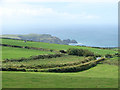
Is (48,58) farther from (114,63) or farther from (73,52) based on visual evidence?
(114,63)

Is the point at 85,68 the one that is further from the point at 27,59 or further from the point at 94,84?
the point at 94,84

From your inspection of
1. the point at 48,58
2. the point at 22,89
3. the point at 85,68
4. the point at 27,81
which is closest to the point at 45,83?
the point at 27,81

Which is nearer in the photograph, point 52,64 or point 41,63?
point 52,64

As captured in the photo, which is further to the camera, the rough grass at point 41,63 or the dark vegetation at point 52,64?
the rough grass at point 41,63

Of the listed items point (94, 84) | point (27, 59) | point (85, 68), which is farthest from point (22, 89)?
point (27, 59)

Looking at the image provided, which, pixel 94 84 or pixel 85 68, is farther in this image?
pixel 85 68

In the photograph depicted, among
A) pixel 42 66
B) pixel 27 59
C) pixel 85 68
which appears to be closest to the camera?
pixel 42 66

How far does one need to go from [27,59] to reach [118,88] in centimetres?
2329

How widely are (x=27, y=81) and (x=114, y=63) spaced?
82.8ft

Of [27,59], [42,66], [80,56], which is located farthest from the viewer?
[80,56]

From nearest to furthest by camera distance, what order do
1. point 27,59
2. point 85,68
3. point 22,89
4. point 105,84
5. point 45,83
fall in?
point 22,89, point 45,83, point 105,84, point 85,68, point 27,59

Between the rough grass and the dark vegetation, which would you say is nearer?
the dark vegetation

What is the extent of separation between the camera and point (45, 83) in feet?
52.5

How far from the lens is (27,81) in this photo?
16188mm
